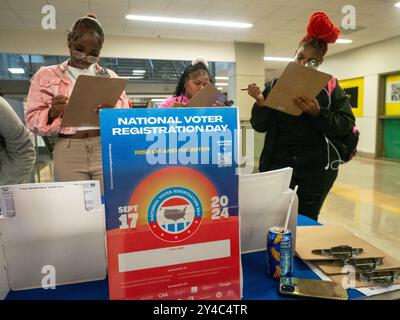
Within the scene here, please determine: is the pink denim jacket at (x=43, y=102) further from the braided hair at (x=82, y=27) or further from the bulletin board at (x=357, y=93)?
the bulletin board at (x=357, y=93)

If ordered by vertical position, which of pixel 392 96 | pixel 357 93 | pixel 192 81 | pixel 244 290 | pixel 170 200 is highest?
pixel 357 93

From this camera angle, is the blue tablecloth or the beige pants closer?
the blue tablecloth

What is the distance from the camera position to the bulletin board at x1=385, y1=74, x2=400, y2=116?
7309 mm

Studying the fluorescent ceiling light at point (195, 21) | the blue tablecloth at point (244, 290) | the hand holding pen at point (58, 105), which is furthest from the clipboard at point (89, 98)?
the fluorescent ceiling light at point (195, 21)

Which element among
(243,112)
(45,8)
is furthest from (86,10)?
(243,112)

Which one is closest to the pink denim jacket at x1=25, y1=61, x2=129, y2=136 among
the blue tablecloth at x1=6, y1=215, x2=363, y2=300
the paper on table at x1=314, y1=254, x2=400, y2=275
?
the blue tablecloth at x1=6, y1=215, x2=363, y2=300

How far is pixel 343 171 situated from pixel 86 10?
5326 millimetres

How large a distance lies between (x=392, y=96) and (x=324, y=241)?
7949mm

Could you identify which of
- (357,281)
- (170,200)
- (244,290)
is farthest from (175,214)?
(357,281)

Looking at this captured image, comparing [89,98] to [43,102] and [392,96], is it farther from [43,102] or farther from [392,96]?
[392,96]

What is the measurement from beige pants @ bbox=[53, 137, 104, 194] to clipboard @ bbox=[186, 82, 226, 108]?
457 millimetres

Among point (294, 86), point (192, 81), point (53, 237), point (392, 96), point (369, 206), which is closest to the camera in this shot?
point (53, 237)

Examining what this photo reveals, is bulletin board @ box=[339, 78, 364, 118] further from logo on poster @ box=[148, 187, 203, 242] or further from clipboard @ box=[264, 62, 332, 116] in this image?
logo on poster @ box=[148, 187, 203, 242]

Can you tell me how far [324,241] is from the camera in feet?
3.01
